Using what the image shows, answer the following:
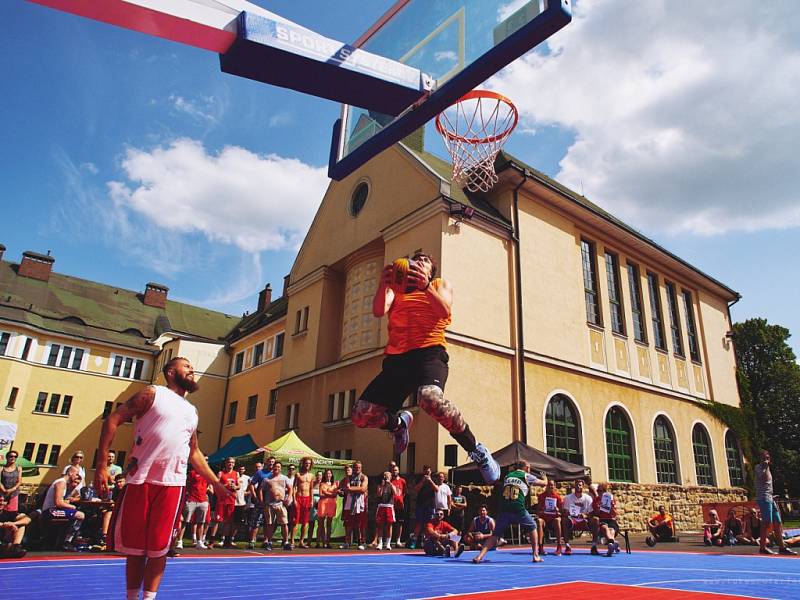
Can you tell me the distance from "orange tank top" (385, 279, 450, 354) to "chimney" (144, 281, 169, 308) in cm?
5159

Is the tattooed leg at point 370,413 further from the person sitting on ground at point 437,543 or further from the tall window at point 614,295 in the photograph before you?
the tall window at point 614,295

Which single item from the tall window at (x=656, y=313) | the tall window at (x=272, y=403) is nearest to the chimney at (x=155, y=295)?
the tall window at (x=272, y=403)

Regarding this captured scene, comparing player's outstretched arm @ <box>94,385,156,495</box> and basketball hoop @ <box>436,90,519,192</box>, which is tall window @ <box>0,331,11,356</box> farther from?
player's outstretched arm @ <box>94,385,156,495</box>

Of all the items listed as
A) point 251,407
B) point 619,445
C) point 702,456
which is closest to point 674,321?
point 702,456

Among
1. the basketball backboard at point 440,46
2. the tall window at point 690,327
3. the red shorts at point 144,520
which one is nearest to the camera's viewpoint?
the red shorts at point 144,520

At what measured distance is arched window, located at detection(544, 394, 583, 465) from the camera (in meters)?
21.6

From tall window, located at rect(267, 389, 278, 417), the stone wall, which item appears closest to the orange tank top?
the stone wall

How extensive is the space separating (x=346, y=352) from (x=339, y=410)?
248 centimetres

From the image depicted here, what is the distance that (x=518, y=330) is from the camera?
21.8 metres

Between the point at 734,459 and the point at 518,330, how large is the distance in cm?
1772

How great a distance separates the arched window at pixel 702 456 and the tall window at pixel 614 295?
7.49 metres

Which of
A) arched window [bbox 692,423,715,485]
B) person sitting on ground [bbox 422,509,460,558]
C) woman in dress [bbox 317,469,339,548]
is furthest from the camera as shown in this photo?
arched window [bbox 692,423,715,485]

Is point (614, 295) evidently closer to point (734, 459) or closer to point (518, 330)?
point (518, 330)

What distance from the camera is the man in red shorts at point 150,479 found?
159 inches
